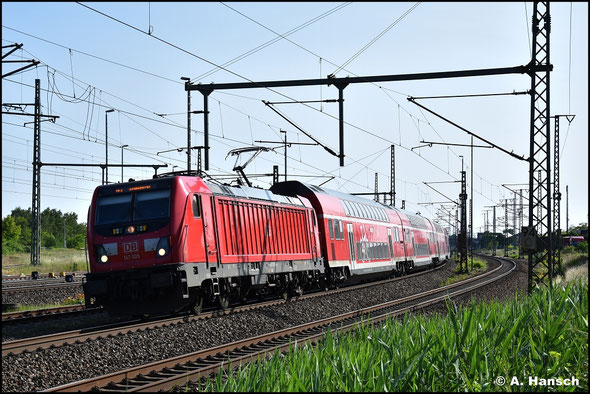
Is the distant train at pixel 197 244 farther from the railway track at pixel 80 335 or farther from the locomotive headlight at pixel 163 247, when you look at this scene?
the railway track at pixel 80 335

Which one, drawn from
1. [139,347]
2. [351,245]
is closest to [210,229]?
[139,347]

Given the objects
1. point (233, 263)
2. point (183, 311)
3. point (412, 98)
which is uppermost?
point (412, 98)

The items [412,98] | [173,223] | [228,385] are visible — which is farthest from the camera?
[412,98]

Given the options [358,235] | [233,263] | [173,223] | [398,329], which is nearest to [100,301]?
[173,223]

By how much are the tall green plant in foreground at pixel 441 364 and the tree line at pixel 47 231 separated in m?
73.1

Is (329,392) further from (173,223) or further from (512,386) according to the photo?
(173,223)

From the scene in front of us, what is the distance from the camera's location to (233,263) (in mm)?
18938

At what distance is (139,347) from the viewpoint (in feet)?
41.5

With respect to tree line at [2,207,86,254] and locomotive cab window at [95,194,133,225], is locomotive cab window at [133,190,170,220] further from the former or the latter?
tree line at [2,207,86,254]

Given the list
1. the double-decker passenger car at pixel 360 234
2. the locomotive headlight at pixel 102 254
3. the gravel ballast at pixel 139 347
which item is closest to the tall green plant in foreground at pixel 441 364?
the gravel ballast at pixel 139 347

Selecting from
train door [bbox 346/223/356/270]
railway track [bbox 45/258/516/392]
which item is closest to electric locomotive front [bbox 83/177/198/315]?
railway track [bbox 45/258/516/392]

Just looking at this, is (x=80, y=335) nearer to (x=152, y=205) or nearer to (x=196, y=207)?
(x=152, y=205)

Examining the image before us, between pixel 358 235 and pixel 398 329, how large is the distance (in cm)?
2181

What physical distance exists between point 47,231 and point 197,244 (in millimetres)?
99667
